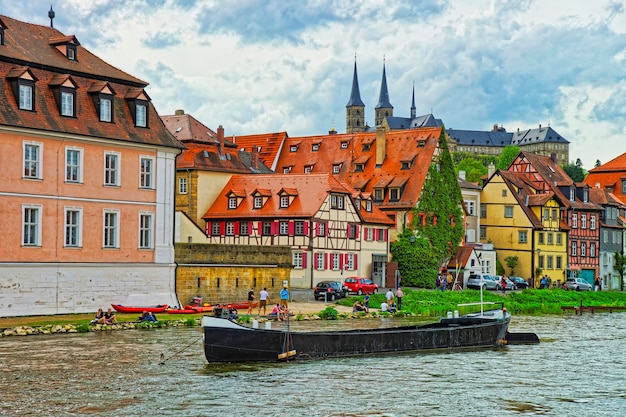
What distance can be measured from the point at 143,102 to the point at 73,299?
1079 centimetres

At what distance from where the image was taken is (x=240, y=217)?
76.8 metres

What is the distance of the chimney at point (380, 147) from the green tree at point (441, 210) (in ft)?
15.0

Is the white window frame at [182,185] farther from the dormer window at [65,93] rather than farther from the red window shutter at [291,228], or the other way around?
the dormer window at [65,93]

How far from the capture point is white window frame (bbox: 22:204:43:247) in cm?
5000

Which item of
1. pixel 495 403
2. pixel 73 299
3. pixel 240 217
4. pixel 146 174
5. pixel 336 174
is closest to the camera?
pixel 495 403

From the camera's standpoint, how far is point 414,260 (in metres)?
82.4

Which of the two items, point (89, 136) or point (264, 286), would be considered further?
point (264, 286)

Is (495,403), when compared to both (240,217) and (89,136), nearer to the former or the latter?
(89,136)

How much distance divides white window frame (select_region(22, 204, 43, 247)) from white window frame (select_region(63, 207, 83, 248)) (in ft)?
4.60

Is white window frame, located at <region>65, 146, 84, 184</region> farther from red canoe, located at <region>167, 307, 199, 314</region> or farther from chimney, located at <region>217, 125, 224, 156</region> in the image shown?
chimney, located at <region>217, 125, 224, 156</region>

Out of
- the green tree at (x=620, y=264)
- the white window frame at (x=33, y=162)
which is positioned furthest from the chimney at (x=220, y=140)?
the green tree at (x=620, y=264)

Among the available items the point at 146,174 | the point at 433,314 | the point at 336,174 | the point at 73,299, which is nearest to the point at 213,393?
the point at 73,299

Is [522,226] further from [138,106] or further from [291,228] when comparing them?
[138,106]

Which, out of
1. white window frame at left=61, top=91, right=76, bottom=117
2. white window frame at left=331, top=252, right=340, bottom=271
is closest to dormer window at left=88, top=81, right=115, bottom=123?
white window frame at left=61, top=91, right=76, bottom=117
